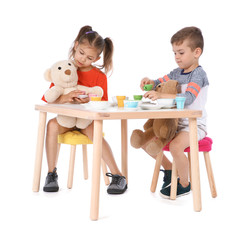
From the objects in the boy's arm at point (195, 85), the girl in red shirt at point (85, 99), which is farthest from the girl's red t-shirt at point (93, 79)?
the boy's arm at point (195, 85)

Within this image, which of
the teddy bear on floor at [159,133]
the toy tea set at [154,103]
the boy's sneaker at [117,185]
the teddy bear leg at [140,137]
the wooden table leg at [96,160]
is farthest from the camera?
the boy's sneaker at [117,185]

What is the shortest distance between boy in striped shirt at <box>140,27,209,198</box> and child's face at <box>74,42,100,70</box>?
561mm

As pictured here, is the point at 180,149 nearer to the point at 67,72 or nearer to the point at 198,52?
the point at 198,52

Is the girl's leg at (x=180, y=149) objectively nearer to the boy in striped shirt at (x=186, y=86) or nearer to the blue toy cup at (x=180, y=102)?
the boy in striped shirt at (x=186, y=86)

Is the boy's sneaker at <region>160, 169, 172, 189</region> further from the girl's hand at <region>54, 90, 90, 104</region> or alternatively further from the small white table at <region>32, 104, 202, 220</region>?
the girl's hand at <region>54, 90, 90, 104</region>

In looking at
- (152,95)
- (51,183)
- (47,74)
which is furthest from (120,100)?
(51,183)

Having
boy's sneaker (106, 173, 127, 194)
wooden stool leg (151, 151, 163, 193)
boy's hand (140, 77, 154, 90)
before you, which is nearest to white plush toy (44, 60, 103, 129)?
boy's hand (140, 77, 154, 90)

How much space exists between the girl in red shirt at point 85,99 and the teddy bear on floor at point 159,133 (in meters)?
0.28

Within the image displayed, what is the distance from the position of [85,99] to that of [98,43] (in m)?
0.40

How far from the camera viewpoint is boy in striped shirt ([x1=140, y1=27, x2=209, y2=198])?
307 centimetres

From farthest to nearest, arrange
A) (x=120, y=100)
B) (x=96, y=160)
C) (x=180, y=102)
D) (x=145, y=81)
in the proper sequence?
(x=145, y=81), (x=120, y=100), (x=180, y=102), (x=96, y=160)

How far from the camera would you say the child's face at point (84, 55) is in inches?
135

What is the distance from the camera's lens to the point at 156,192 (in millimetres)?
3416

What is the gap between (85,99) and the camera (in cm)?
338
